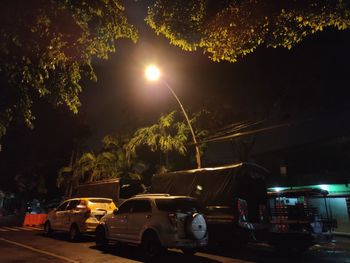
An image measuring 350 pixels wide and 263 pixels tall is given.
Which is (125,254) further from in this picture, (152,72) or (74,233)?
(152,72)

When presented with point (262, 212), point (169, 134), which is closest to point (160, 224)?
point (262, 212)

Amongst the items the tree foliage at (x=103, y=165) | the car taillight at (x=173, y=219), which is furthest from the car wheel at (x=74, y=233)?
the tree foliage at (x=103, y=165)

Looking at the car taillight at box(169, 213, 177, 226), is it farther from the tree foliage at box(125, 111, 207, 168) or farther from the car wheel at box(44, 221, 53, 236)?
the tree foliage at box(125, 111, 207, 168)

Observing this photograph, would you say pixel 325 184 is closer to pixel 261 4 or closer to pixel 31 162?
pixel 261 4

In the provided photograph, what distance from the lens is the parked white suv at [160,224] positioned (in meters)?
9.22

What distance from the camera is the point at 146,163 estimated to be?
25312 millimetres

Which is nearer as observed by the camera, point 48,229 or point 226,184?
point 226,184

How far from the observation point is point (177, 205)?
9.83 meters

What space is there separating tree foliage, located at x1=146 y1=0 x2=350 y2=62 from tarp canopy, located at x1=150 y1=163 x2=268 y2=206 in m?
4.25

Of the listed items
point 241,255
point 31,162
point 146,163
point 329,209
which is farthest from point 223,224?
point 31,162

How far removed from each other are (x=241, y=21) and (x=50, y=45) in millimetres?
3984

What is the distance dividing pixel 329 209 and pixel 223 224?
9007mm

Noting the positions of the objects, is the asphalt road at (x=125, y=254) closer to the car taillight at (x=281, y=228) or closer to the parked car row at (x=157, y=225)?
the parked car row at (x=157, y=225)

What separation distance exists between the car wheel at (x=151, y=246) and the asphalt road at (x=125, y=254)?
239mm
